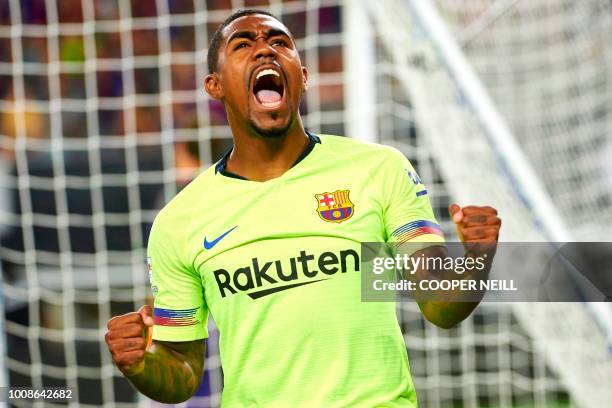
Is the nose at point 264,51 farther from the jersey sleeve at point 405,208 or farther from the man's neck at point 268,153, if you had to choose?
the jersey sleeve at point 405,208

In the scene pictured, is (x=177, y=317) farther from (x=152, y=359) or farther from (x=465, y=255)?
(x=465, y=255)


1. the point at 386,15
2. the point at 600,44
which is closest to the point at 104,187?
the point at 386,15

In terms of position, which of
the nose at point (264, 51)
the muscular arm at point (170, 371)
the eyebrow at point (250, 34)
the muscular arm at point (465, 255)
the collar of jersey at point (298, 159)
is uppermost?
the eyebrow at point (250, 34)

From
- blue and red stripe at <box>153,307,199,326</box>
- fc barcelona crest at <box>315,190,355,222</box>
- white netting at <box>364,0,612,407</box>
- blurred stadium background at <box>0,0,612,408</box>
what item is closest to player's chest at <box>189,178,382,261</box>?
fc barcelona crest at <box>315,190,355,222</box>

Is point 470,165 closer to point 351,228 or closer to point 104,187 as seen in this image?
point 351,228

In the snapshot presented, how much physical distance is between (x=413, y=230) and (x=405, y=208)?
6 centimetres

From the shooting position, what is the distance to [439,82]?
134 inches

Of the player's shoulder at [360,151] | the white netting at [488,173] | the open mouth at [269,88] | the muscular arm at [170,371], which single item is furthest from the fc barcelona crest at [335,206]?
the white netting at [488,173]

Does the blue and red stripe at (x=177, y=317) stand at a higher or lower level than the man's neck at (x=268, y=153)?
lower

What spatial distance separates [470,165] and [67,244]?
215 centimetres

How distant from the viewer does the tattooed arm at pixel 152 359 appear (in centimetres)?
189

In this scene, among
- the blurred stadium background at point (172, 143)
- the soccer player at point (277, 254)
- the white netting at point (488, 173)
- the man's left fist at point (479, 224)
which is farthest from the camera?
the blurred stadium background at point (172, 143)

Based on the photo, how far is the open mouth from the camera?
207cm

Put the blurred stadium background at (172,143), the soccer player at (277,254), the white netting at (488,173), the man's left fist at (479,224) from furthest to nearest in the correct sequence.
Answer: the blurred stadium background at (172,143) < the white netting at (488,173) < the soccer player at (277,254) < the man's left fist at (479,224)
